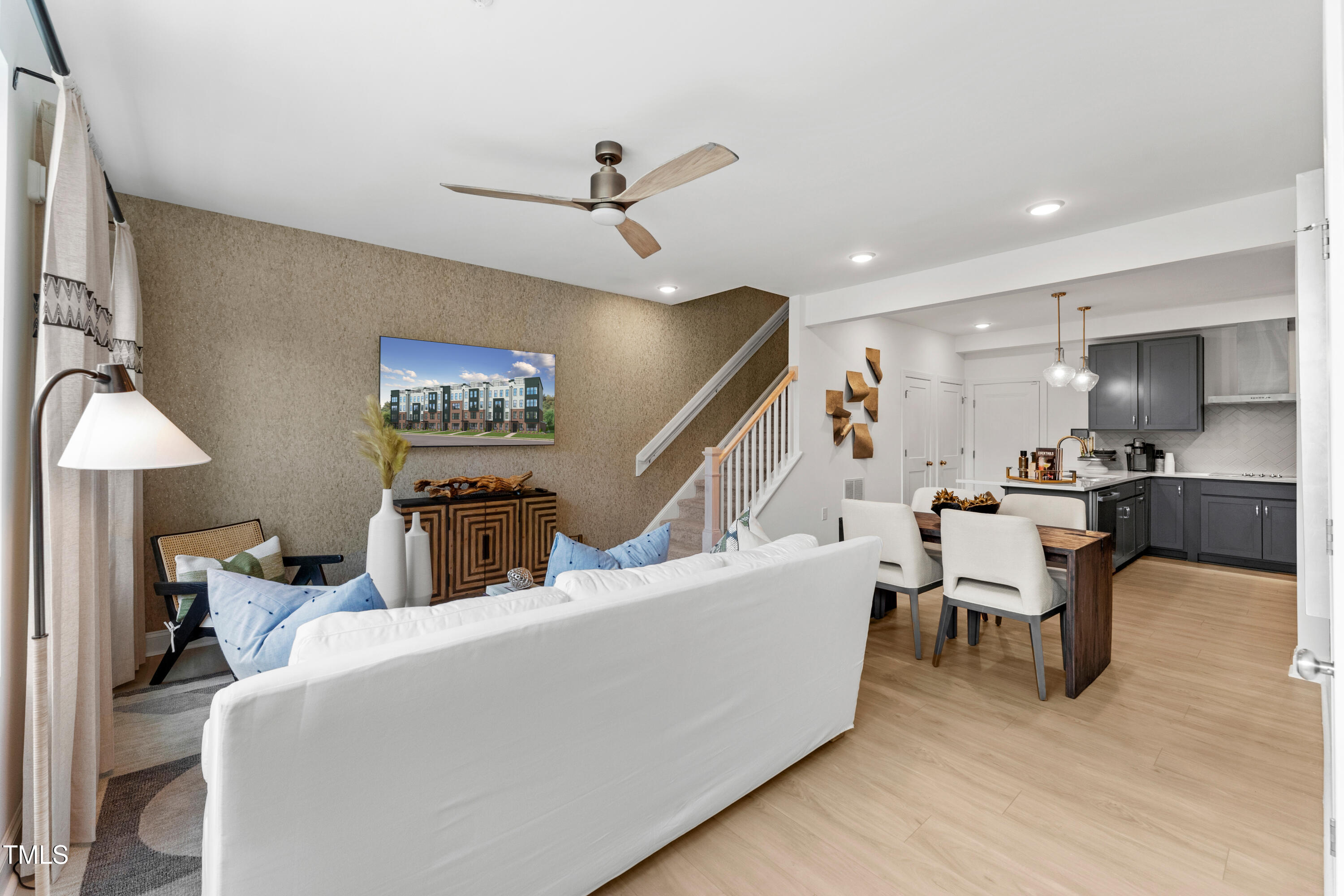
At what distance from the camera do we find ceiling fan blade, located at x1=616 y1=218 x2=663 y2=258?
2.81 meters

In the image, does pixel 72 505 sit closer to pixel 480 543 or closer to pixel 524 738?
pixel 524 738

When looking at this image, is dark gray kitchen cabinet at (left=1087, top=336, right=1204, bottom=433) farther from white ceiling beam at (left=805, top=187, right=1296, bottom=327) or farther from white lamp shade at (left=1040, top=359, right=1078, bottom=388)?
white ceiling beam at (left=805, top=187, right=1296, bottom=327)

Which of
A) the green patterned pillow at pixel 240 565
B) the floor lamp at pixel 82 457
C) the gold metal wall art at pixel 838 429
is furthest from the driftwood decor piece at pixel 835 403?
the floor lamp at pixel 82 457

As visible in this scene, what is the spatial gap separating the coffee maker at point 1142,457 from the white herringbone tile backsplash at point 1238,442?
152 mm

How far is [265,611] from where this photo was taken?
5.20 ft

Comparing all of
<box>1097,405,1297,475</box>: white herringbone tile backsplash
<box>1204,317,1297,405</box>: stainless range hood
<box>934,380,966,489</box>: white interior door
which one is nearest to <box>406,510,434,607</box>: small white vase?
<box>934,380,966,489</box>: white interior door

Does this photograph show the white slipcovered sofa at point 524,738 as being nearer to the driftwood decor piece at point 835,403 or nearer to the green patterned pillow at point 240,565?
the green patterned pillow at point 240,565

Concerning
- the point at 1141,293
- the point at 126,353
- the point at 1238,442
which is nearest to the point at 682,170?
the point at 126,353

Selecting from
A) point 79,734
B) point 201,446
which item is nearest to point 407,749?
point 79,734

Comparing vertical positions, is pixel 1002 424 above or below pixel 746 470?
above

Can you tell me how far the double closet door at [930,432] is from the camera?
6.55 metres

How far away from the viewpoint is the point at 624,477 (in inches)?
214

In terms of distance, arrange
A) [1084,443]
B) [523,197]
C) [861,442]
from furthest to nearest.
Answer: [1084,443] → [861,442] → [523,197]

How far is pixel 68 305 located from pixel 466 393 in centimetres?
271
